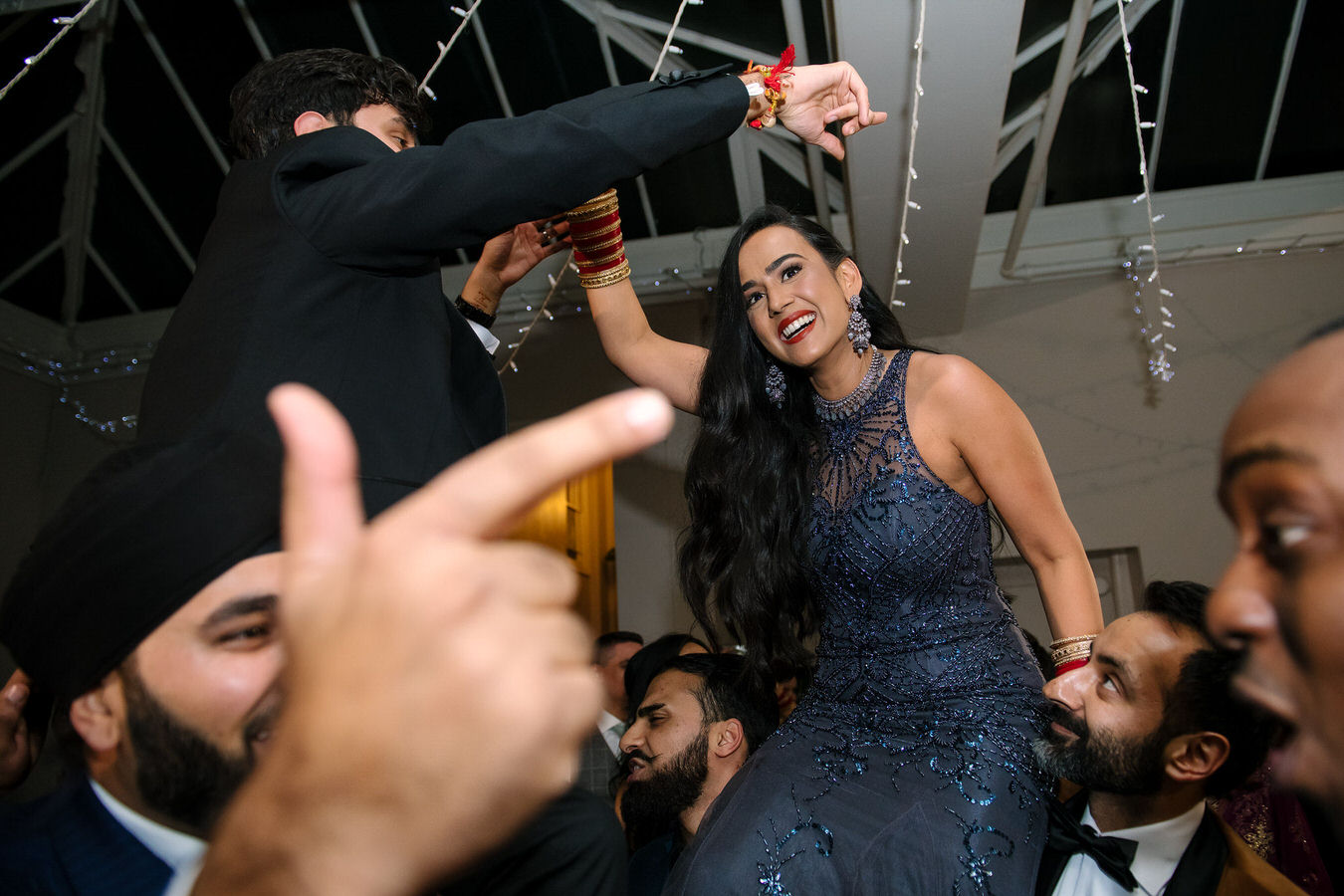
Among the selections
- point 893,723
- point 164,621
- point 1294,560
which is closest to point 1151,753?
point 893,723

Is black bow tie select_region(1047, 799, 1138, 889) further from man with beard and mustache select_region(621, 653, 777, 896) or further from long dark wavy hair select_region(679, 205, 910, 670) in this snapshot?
man with beard and mustache select_region(621, 653, 777, 896)

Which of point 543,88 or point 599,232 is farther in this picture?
point 543,88

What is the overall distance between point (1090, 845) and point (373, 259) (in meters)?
1.49

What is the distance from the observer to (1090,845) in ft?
5.41

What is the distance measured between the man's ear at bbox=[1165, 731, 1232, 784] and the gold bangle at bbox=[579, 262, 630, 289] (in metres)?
1.56

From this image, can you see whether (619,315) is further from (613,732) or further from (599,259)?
(613,732)

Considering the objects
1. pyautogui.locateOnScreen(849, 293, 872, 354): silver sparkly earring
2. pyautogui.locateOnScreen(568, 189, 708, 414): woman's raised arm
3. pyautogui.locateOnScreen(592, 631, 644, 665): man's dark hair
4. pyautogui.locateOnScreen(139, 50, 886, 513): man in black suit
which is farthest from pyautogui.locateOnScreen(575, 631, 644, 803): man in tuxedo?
pyautogui.locateOnScreen(139, 50, 886, 513): man in black suit

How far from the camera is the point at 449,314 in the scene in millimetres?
1393

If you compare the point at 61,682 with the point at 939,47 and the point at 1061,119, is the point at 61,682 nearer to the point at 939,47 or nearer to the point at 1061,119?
the point at 939,47

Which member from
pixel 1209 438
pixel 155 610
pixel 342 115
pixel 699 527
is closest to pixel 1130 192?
pixel 1209 438

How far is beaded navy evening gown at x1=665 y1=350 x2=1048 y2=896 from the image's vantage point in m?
1.59

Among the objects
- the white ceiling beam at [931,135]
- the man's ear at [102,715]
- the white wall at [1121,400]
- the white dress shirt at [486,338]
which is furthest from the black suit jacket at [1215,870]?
the white wall at [1121,400]

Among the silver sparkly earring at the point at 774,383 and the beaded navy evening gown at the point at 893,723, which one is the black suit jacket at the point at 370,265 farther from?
the silver sparkly earring at the point at 774,383

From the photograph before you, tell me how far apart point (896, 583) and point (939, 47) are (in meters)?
2.49
